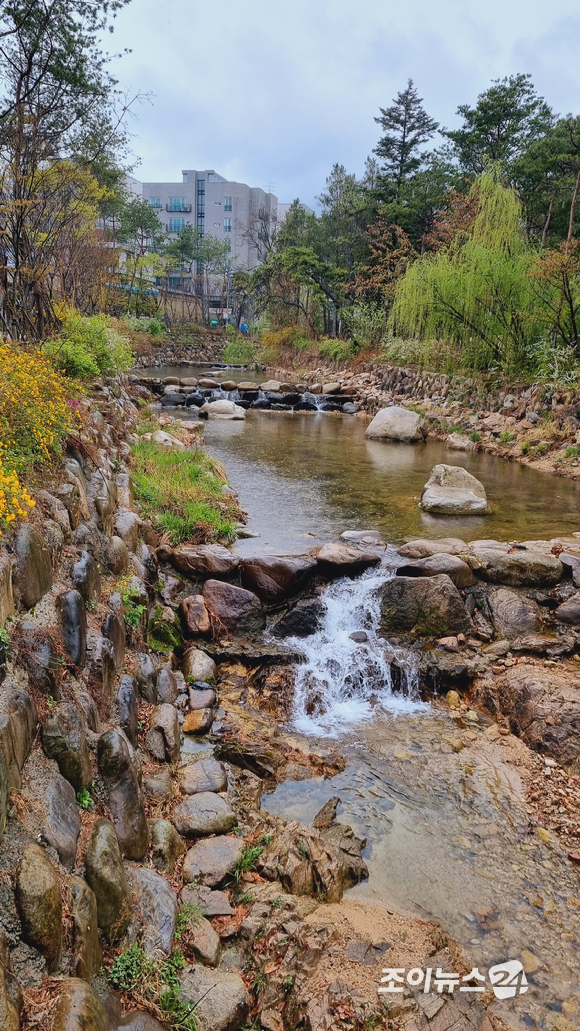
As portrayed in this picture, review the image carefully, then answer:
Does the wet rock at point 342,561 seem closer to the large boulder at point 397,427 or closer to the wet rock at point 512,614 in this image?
the wet rock at point 512,614

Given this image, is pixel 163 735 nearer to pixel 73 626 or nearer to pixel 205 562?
pixel 73 626

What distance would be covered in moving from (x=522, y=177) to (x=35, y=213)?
21052mm

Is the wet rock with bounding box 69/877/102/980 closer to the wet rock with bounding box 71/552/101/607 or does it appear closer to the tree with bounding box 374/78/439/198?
the wet rock with bounding box 71/552/101/607

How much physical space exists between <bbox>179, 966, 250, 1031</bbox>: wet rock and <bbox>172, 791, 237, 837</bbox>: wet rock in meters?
0.97

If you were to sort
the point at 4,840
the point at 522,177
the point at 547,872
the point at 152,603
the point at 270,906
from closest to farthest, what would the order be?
the point at 4,840, the point at 270,906, the point at 547,872, the point at 152,603, the point at 522,177

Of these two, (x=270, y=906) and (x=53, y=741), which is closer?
(x=53, y=741)

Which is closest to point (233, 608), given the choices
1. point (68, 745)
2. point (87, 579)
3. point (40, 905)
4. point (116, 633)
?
point (116, 633)

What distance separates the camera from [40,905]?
212cm

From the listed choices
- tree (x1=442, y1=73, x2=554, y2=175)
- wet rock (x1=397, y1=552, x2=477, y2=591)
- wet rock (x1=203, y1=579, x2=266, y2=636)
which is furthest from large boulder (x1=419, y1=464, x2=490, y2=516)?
tree (x1=442, y1=73, x2=554, y2=175)

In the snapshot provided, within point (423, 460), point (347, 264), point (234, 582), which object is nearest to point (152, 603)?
point (234, 582)

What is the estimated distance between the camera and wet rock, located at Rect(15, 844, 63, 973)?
2.08 metres

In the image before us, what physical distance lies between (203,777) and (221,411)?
652 inches

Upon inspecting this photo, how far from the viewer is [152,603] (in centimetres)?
608

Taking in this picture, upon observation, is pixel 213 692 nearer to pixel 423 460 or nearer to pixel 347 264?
pixel 423 460
